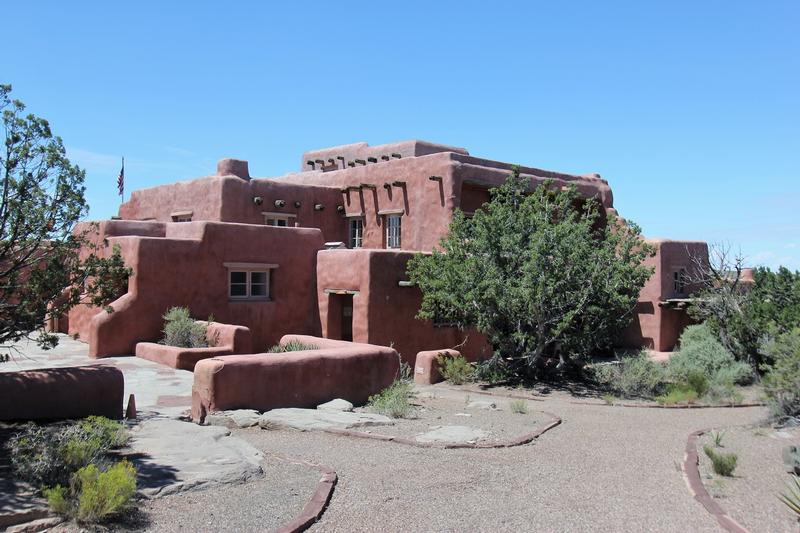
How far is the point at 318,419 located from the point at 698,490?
4.83 meters

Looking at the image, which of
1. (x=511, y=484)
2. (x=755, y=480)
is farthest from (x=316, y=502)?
(x=755, y=480)

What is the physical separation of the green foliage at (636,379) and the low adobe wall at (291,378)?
569 centimetres

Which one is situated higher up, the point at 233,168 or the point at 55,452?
the point at 233,168

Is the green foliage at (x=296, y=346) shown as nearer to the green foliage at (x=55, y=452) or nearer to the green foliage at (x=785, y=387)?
the green foliage at (x=55, y=452)

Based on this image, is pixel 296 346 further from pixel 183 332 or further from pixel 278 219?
pixel 278 219

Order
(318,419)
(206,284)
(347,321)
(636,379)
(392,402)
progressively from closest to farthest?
1. (318,419)
2. (392,402)
3. (636,379)
4. (206,284)
5. (347,321)

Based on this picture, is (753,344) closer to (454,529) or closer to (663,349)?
(663,349)

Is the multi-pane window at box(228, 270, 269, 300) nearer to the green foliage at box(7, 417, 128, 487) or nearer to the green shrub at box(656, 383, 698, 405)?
the green shrub at box(656, 383, 698, 405)

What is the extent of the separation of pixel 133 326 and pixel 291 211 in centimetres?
838

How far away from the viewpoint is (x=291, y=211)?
22.3m

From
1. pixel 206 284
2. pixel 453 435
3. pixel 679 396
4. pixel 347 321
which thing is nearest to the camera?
pixel 453 435

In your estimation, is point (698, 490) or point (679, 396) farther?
point (679, 396)

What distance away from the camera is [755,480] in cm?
738

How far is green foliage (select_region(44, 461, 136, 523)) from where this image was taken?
4.96 meters
